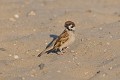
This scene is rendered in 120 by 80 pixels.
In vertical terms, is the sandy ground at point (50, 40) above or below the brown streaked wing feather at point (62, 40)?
below

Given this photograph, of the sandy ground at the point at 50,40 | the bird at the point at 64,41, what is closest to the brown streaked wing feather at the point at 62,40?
the bird at the point at 64,41

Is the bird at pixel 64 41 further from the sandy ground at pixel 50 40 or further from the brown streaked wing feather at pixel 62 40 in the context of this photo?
the sandy ground at pixel 50 40

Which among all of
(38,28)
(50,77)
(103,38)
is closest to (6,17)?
(38,28)

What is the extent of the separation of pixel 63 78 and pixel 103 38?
226 cm

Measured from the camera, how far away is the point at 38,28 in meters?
13.5

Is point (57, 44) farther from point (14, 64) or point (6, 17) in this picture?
point (6, 17)

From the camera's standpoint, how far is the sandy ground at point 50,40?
1011cm

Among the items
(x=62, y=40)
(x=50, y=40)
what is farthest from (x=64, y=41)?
(x=50, y=40)

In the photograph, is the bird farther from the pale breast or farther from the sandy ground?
the sandy ground

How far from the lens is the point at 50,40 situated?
12.1m

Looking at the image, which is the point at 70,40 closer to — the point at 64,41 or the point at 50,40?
the point at 64,41

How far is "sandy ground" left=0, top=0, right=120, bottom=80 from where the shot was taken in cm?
1011

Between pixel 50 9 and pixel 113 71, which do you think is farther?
pixel 50 9

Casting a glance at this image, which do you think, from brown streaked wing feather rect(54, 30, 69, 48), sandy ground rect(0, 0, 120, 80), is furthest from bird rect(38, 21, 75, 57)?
sandy ground rect(0, 0, 120, 80)
